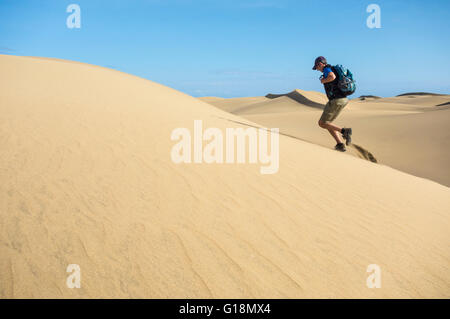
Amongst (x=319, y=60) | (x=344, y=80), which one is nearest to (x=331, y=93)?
(x=344, y=80)

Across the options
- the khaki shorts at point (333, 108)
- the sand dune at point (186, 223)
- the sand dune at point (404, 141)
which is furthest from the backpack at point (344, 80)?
the sand dune at point (404, 141)

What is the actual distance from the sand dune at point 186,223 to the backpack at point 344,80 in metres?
1.89

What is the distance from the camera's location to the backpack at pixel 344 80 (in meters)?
5.70

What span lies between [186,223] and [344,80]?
173 inches

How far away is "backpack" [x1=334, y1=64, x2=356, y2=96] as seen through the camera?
570 centimetres

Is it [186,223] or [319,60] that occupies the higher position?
[319,60]

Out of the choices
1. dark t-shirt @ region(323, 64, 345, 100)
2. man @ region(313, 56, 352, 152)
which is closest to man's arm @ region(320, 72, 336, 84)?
man @ region(313, 56, 352, 152)

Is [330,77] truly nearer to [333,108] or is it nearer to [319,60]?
[319,60]

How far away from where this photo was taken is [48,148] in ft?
11.5

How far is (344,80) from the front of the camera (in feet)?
18.9

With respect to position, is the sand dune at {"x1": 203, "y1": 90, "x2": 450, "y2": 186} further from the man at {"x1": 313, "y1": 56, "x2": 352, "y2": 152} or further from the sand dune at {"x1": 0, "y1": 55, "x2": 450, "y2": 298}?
the sand dune at {"x1": 0, "y1": 55, "x2": 450, "y2": 298}

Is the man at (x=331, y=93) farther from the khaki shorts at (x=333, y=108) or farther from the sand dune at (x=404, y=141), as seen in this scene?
the sand dune at (x=404, y=141)

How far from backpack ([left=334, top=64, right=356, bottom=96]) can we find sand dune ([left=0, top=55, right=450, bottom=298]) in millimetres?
1885

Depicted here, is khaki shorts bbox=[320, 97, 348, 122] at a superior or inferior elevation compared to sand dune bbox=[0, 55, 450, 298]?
superior
